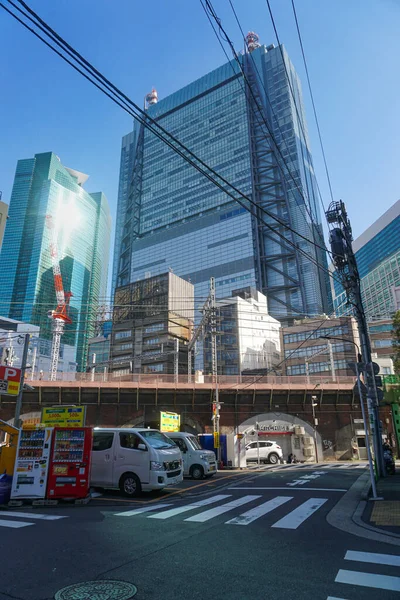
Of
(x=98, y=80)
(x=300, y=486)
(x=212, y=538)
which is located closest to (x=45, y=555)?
(x=212, y=538)

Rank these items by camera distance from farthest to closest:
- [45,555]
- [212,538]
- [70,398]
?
[70,398] < [212,538] < [45,555]

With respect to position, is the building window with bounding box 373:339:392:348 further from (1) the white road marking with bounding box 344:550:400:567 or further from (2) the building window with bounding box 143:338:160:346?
(1) the white road marking with bounding box 344:550:400:567

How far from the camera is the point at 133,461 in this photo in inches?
468

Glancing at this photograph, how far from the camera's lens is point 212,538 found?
6.20 metres

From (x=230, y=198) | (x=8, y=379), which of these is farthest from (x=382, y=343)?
(x=230, y=198)

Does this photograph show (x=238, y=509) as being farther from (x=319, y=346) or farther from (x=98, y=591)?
(x=319, y=346)

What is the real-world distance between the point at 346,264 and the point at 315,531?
41.2 ft

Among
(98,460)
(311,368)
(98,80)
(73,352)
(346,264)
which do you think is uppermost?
(73,352)

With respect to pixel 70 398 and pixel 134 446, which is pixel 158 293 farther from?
pixel 134 446

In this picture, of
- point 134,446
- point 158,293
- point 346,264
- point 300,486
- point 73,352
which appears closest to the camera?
point 134,446

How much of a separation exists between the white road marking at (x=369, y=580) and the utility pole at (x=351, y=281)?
962 cm

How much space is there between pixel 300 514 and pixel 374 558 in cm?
355

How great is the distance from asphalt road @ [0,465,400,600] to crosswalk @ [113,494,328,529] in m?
0.03

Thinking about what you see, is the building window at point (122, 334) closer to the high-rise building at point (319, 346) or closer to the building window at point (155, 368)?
the building window at point (155, 368)
